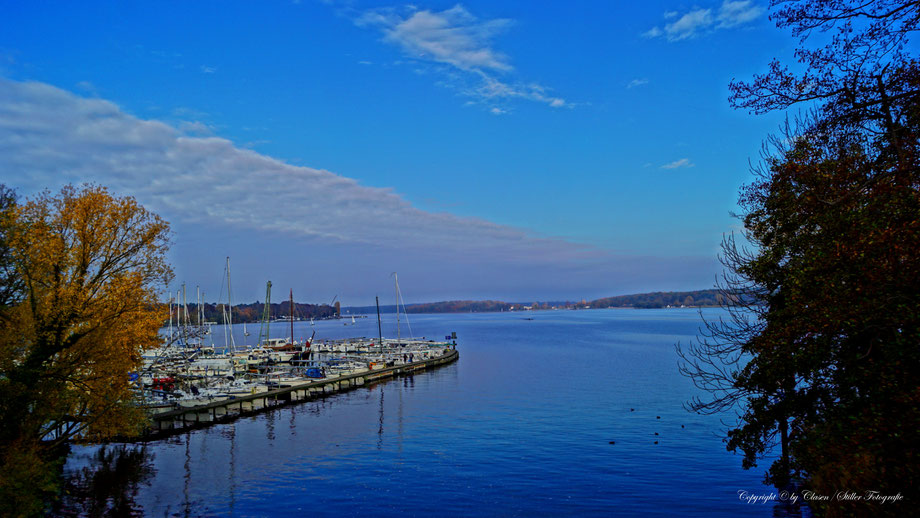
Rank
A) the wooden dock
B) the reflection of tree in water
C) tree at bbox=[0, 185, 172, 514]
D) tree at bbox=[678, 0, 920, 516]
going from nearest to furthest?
1. tree at bbox=[678, 0, 920, 516]
2. tree at bbox=[0, 185, 172, 514]
3. the reflection of tree in water
4. the wooden dock

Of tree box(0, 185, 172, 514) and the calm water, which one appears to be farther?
the calm water

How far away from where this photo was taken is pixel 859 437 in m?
12.1

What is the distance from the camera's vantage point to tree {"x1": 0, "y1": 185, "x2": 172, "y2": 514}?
65.3ft

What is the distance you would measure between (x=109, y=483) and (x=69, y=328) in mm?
13021

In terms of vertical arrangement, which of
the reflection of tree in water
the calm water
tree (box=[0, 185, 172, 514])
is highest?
tree (box=[0, 185, 172, 514])

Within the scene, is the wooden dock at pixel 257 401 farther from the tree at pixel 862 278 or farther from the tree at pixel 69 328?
the tree at pixel 862 278

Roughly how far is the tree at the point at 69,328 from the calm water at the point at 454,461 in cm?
698

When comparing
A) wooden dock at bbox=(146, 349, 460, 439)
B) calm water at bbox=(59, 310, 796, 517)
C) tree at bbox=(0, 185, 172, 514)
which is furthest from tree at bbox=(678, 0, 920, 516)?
wooden dock at bbox=(146, 349, 460, 439)

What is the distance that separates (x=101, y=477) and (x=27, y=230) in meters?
16.5

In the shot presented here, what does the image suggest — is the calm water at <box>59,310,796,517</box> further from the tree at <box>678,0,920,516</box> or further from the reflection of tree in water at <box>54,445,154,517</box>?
the tree at <box>678,0,920,516</box>

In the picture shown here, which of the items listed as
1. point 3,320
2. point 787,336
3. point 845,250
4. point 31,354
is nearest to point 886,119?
point 845,250

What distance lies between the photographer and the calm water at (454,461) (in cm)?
2733

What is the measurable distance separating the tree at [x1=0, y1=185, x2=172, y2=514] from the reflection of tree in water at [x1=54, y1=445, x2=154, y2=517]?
4072 millimetres

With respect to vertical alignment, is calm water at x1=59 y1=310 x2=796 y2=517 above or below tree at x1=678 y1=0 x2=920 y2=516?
below
